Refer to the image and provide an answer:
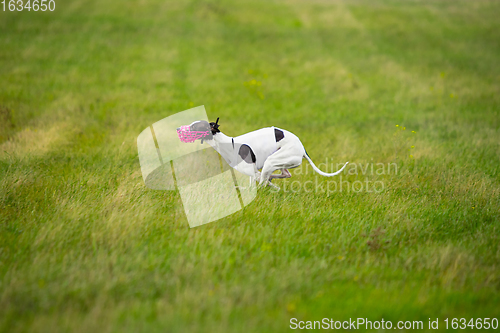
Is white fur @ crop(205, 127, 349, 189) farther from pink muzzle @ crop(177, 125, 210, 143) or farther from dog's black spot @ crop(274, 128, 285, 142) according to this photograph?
pink muzzle @ crop(177, 125, 210, 143)

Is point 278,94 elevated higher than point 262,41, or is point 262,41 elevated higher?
point 262,41

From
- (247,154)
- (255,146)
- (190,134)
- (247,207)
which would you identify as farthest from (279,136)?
→ (190,134)

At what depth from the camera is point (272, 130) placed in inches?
208

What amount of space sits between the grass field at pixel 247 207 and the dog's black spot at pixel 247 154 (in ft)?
2.23

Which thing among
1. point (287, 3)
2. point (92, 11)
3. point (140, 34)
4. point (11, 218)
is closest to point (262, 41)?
point (140, 34)

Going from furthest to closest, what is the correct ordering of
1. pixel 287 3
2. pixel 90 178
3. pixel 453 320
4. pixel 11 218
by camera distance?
1. pixel 287 3
2. pixel 90 178
3. pixel 11 218
4. pixel 453 320

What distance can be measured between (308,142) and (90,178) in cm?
525

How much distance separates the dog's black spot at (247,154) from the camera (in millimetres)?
5262

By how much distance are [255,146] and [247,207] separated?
39.1 inches

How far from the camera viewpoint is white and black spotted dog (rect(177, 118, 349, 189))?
17.1 feet

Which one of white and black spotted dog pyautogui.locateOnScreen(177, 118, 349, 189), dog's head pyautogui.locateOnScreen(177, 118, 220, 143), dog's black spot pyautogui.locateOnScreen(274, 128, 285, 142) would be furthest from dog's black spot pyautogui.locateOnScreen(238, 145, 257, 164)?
dog's head pyautogui.locateOnScreen(177, 118, 220, 143)

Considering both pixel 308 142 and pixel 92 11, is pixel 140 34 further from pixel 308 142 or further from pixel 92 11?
pixel 308 142

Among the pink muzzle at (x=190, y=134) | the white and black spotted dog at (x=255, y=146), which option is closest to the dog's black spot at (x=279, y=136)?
the white and black spotted dog at (x=255, y=146)

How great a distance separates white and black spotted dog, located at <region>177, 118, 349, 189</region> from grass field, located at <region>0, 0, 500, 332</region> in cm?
63
